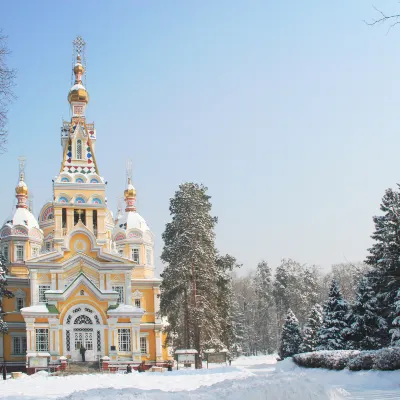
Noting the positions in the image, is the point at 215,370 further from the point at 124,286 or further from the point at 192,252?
the point at 124,286

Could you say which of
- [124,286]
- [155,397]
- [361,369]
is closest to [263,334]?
[124,286]

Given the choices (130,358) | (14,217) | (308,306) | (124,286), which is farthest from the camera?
(308,306)

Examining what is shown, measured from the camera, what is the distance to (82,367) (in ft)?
127

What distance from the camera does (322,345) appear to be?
3475 cm

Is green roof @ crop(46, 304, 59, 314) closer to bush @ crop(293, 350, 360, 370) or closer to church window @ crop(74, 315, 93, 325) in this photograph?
church window @ crop(74, 315, 93, 325)

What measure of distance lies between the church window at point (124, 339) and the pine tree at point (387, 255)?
1851cm

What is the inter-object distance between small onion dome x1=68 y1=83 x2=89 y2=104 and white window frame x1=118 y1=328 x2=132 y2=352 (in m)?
20.8

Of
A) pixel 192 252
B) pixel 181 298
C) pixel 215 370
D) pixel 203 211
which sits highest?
pixel 203 211

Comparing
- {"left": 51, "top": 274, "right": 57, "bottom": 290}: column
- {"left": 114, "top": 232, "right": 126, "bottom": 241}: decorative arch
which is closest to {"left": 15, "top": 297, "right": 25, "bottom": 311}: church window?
{"left": 51, "top": 274, "right": 57, "bottom": 290}: column

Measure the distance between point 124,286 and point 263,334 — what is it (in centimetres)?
3733

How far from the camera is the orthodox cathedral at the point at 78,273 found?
4169 cm

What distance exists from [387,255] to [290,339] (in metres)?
22.1

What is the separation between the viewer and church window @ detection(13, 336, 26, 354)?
45906 millimetres

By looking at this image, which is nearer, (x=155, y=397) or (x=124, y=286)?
(x=155, y=397)
